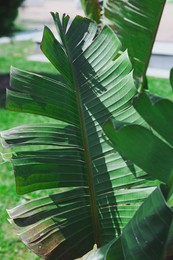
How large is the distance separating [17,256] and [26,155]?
4.21ft

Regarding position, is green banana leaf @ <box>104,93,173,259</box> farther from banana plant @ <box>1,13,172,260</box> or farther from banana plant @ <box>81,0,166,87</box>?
banana plant @ <box>81,0,166,87</box>

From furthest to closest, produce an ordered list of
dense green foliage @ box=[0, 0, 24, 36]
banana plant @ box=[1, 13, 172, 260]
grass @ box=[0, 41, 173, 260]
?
1. dense green foliage @ box=[0, 0, 24, 36]
2. grass @ box=[0, 41, 173, 260]
3. banana plant @ box=[1, 13, 172, 260]

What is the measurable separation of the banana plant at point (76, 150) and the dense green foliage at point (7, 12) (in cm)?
557

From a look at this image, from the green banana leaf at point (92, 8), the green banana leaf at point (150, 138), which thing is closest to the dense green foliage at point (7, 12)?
the green banana leaf at point (92, 8)

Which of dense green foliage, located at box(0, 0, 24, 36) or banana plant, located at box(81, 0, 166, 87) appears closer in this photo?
banana plant, located at box(81, 0, 166, 87)

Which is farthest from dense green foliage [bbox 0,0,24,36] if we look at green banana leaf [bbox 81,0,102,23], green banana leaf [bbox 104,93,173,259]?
green banana leaf [bbox 104,93,173,259]

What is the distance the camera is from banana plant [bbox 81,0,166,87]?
7.07 ft

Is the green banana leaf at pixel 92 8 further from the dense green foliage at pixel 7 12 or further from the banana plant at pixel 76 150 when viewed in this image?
the dense green foliage at pixel 7 12

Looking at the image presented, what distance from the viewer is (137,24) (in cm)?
223

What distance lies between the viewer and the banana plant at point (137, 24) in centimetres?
216

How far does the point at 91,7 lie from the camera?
251 cm

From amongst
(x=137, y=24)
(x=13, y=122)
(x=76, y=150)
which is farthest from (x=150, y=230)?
(x=13, y=122)

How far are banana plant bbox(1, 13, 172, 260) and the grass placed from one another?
0.68 ft

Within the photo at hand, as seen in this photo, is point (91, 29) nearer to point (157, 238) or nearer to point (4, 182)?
point (157, 238)
